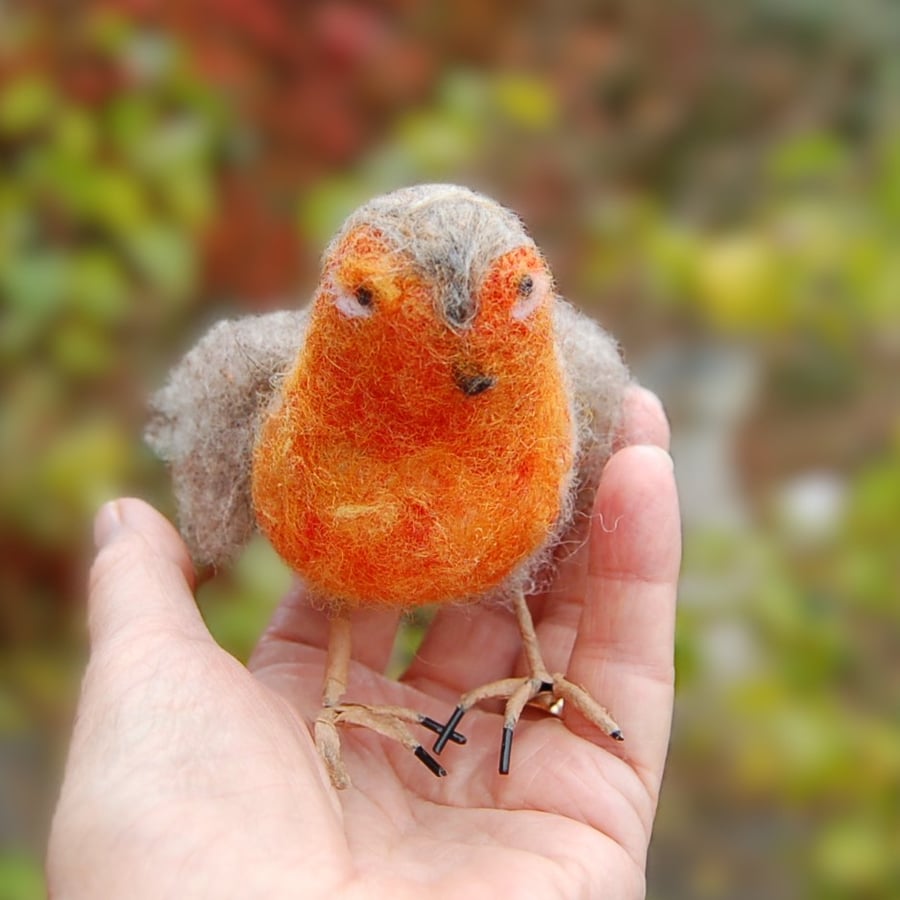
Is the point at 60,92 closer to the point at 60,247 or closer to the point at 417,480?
the point at 60,247

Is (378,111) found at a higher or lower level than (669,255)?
higher

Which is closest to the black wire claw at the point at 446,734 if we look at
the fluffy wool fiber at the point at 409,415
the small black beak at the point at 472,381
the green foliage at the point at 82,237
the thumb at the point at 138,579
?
the fluffy wool fiber at the point at 409,415

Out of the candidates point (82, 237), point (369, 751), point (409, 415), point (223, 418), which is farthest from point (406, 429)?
point (82, 237)

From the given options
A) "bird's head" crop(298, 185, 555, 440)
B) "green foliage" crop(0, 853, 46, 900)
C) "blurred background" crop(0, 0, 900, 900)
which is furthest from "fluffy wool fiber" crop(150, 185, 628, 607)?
"green foliage" crop(0, 853, 46, 900)

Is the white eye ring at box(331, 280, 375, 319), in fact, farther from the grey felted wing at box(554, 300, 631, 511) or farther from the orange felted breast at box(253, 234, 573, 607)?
the grey felted wing at box(554, 300, 631, 511)

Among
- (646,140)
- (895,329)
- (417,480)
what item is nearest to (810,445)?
(895,329)

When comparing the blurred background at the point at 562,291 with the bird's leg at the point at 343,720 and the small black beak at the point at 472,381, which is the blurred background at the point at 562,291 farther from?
the small black beak at the point at 472,381
